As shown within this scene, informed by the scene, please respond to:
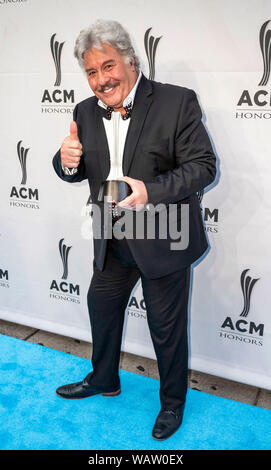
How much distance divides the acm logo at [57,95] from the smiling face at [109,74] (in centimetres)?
78

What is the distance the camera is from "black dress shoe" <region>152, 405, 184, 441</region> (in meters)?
1.86

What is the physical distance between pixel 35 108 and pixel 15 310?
4.59 feet

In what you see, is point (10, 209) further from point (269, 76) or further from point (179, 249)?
point (269, 76)

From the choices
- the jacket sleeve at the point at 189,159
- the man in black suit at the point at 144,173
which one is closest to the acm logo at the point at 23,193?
the man in black suit at the point at 144,173

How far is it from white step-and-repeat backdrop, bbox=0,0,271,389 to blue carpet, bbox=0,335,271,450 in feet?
0.97

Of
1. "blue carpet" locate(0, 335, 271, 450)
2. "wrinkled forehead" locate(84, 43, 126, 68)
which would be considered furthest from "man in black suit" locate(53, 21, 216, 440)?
"blue carpet" locate(0, 335, 271, 450)

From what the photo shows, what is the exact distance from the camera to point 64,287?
8.85ft

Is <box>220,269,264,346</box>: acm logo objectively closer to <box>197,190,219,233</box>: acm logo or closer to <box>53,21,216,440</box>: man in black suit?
<box>197,190,219,233</box>: acm logo

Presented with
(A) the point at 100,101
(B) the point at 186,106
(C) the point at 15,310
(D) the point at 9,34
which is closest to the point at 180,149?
(B) the point at 186,106

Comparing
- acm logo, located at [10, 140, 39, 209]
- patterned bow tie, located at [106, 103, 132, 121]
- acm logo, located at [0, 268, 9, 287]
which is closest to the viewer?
patterned bow tie, located at [106, 103, 132, 121]

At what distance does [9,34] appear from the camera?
2.34m

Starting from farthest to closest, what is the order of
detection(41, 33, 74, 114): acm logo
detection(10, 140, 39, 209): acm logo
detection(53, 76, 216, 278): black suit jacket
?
detection(10, 140, 39, 209): acm logo, detection(41, 33, 74, 114): acm logo, detection(53, 76, 216, 278): black suit jacket

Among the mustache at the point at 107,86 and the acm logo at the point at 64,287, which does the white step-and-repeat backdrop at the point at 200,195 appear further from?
the mustache at the point at 107,86

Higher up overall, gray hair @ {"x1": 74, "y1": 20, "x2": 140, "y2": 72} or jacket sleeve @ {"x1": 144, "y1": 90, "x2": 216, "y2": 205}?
gray hair @ {"x1": 74, "y1": 20, "x2": 140, "y2": 72}
